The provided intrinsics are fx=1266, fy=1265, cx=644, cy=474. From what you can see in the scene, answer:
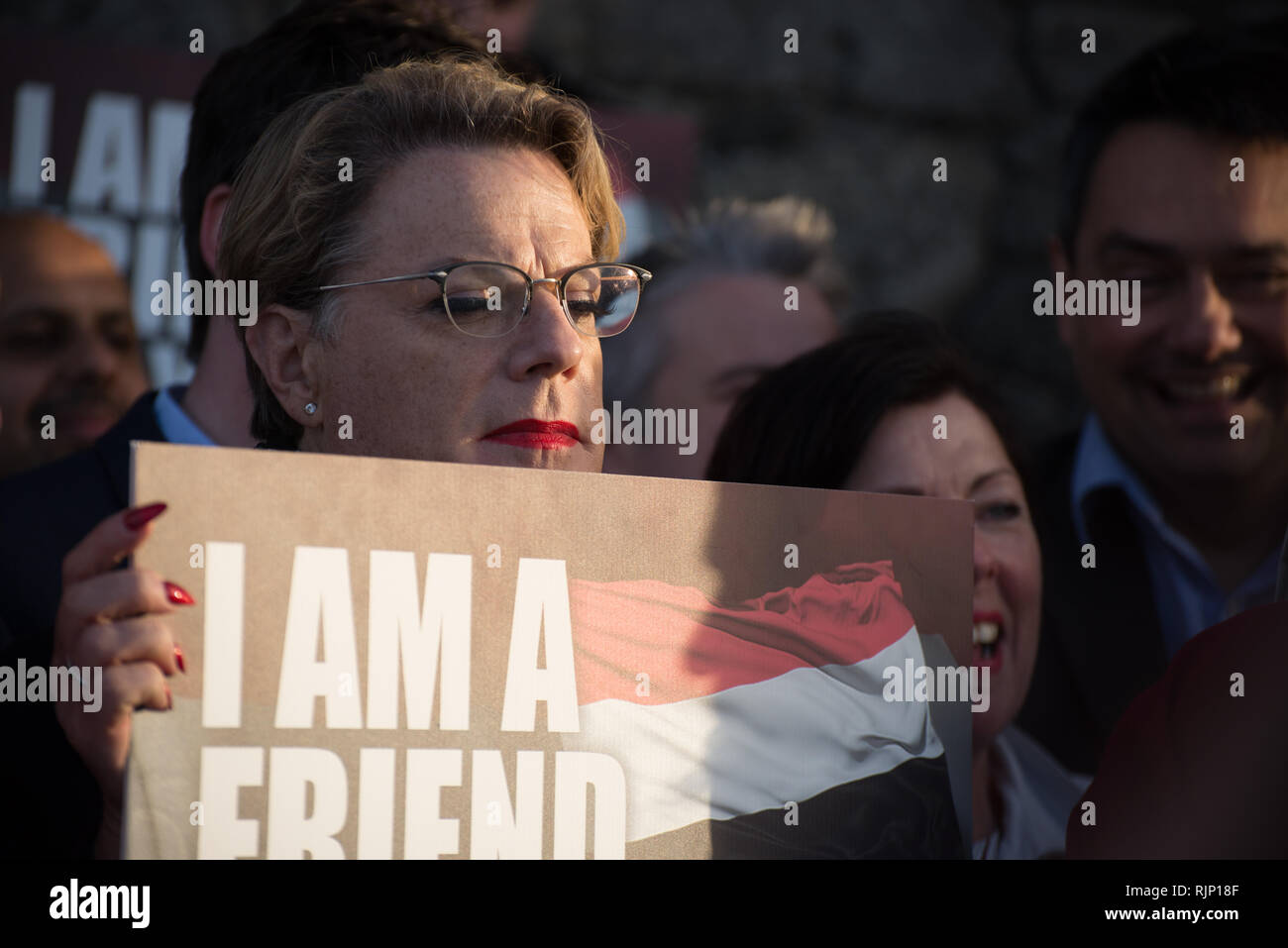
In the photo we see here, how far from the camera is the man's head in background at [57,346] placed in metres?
3.20

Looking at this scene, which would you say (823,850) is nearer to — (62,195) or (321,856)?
(321,856)

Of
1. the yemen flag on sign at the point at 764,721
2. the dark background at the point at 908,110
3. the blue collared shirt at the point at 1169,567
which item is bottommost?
the yemen flag on sign at the point at 764,721

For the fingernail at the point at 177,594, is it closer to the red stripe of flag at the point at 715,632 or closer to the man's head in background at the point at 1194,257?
the red stripe of flag at the point at 715,632

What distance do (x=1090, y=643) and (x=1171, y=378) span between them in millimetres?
674

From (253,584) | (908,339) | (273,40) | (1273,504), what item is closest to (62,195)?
(273,40)

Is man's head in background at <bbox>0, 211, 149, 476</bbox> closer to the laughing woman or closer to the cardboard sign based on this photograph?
the laughing woman

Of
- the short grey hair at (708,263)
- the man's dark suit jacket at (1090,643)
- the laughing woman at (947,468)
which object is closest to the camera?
the laughing woman at (947,468)

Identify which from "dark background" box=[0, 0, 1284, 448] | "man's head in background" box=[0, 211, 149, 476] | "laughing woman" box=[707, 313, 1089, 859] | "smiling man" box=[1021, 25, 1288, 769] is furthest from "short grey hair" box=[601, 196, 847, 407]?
"dark background" box=[0, 0, 1284, 448]

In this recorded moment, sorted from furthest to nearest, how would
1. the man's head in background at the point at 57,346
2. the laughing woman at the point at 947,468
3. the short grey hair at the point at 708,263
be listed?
the short grey hair at the point at 708,263 < the man's head in background at the point at 57,346 < the laughing woman at the point at 947,468

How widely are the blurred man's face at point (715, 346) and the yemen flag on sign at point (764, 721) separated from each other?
163 centimetres

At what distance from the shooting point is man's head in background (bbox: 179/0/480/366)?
2.38 metres

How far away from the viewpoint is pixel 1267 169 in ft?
9.73

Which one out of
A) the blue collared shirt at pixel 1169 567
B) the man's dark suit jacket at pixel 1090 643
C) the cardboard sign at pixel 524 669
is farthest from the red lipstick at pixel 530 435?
the blue collared shirt at pixel 1169 567

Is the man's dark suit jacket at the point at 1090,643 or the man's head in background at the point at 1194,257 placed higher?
the man's head in background at the point at 1194,257
